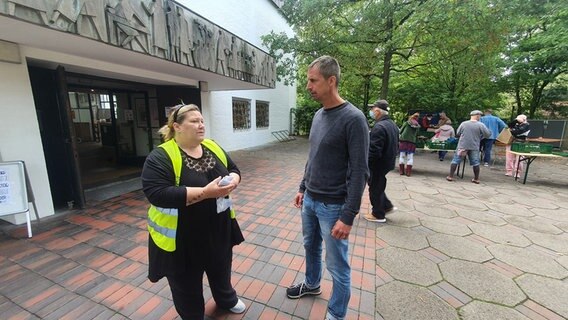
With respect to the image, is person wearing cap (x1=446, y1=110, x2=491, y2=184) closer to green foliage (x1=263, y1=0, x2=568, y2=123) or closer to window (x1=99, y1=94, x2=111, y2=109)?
green foliage (x1=263, y1=0, x2=568, y2=123)

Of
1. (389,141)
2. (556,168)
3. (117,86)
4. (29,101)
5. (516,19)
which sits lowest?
(556,168)

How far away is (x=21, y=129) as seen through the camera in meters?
3.41

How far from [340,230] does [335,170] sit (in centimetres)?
40

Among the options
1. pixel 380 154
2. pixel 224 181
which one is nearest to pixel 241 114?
pixel 380 154

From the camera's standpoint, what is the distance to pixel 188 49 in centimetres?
440

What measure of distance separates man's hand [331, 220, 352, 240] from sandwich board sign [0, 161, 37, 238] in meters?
3.86

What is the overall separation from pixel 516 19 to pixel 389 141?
877 cm

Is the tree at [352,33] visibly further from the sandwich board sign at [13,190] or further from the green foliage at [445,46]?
the sandwich board sign at [13,190]

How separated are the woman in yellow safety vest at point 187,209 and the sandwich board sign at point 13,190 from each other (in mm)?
2926

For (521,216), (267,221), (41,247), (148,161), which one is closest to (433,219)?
(521,216)

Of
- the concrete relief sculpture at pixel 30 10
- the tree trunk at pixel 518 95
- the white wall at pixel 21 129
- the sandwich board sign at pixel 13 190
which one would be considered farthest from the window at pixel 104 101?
the tree trunk at pixel 518 95

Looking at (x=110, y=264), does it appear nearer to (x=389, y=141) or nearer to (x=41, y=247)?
(x=41, y=247)

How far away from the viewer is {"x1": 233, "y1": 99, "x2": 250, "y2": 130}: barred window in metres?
10.7

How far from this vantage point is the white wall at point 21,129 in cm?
325
